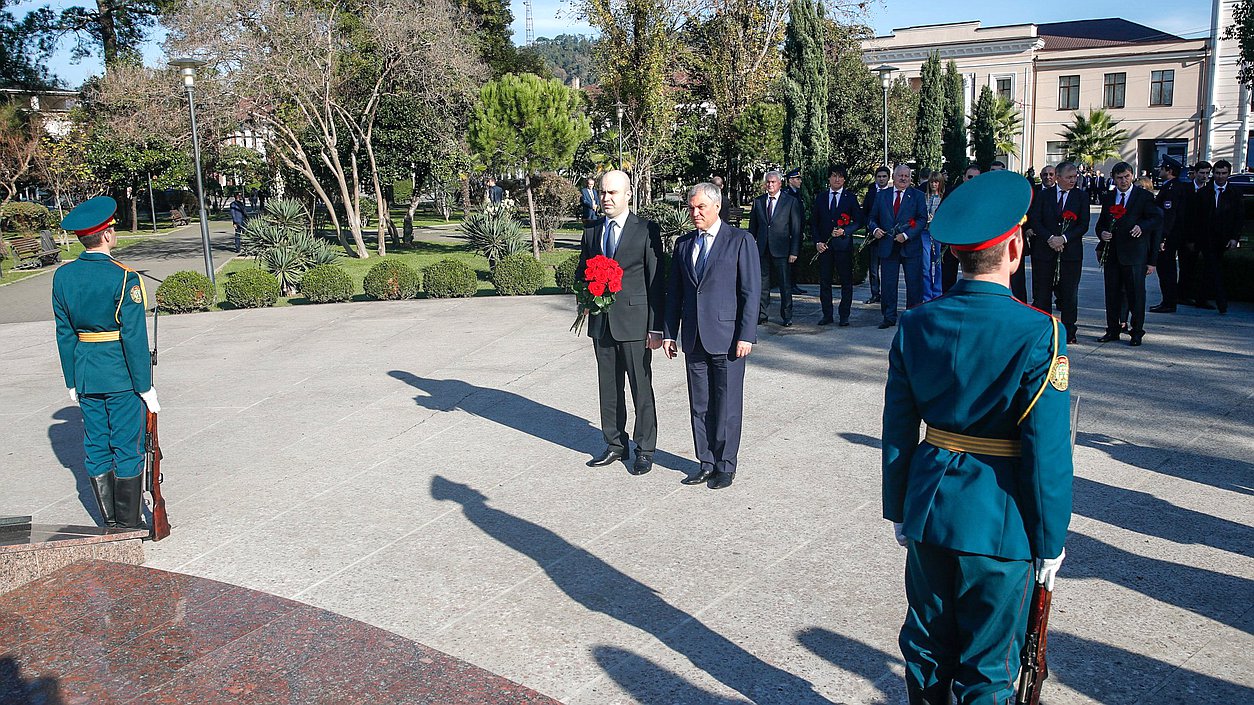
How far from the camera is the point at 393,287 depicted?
50.6 feet

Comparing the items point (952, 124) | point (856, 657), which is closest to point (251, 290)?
point (856, 657)

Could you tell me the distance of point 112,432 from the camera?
5.74 m

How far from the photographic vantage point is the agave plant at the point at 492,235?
19125 millimetres

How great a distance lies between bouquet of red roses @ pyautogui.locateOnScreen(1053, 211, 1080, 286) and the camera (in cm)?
977

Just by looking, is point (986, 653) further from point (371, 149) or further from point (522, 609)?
point (371, 149)

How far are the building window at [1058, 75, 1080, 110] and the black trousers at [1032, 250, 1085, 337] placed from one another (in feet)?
178

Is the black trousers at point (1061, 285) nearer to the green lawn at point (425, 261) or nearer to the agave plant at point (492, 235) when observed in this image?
the green lawn at point (425, 261)

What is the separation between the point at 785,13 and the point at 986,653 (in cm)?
2745

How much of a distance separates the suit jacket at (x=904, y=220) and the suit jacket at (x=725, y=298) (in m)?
5.00

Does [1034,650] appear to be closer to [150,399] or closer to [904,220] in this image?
[150,399]

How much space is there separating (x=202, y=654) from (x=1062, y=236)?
28.4 feet

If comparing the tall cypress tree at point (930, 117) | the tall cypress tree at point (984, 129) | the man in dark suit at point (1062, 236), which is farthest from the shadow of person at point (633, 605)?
the tall cypress tree at point (984, 129)

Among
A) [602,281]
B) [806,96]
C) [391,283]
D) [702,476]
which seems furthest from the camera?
[806,96]

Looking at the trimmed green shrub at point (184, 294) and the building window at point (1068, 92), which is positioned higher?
the building window at point (1068, 92)
